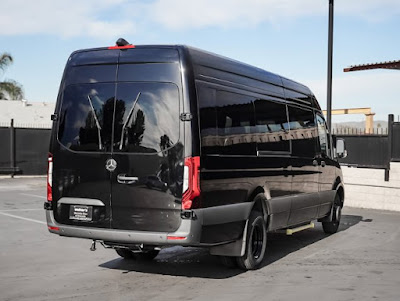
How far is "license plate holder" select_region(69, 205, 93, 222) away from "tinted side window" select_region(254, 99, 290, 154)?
8.06 ft

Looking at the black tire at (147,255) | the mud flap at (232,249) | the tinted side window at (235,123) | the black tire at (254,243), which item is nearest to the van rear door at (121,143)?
the tinted side window at (235,123)

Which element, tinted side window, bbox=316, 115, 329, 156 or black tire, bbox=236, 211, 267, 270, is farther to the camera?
tinted side window, bbox=316, 115, 329, 156

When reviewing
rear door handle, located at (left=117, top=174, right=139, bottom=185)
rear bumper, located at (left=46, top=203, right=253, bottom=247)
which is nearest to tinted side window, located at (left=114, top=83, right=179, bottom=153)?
rear door handle, located at (left=117, top=174, right=139, bottom=185)

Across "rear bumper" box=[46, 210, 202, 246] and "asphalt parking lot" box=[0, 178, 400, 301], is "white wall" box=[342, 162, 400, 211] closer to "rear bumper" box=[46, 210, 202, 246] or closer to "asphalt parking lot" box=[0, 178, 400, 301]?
"asphalt parking lot" box=[0, 178, 400, 301]

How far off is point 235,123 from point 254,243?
1.71 meters

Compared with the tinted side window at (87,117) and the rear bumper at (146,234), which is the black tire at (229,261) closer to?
the rear bumper at (146,234)

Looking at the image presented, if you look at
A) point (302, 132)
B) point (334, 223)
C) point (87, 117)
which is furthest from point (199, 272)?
point (334, 223)

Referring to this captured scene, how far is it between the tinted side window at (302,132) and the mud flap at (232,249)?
7.36 feet

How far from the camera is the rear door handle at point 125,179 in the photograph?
652cm

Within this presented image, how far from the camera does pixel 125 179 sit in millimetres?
6559

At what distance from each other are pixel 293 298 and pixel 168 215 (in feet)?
5.26

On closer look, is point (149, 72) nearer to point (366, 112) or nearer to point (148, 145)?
point (148, 145)

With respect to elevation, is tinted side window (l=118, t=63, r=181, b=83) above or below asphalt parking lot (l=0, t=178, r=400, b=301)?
above

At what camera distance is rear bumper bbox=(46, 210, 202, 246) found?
6320mm
